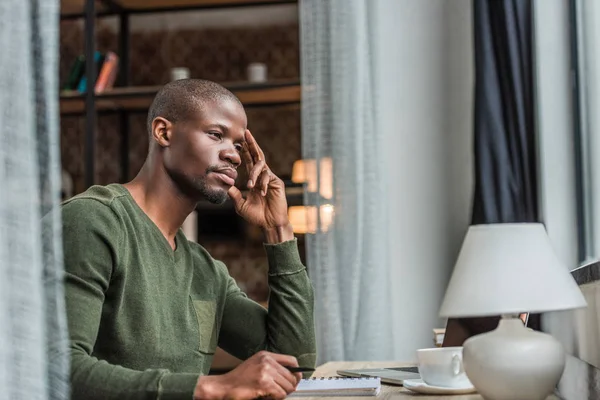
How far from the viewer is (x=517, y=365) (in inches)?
45.6

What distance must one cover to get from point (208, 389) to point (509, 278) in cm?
43

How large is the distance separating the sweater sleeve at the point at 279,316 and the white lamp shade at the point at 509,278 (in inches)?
30.1

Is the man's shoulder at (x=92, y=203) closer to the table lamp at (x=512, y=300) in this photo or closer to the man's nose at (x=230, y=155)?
the man's nose at (x=230, y=155)

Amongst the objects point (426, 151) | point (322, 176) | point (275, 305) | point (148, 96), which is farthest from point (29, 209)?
point (148, 96)

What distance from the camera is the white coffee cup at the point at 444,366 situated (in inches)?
58.1

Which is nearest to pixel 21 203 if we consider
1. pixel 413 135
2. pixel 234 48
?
pixel 413 135

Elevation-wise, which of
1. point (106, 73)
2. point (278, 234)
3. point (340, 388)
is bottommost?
point (340, 388)

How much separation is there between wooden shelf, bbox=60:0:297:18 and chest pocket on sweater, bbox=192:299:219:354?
307 centimetres

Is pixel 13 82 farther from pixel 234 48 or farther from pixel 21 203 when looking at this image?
pixel 234 48

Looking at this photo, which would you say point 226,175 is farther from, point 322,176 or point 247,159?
point 322,176

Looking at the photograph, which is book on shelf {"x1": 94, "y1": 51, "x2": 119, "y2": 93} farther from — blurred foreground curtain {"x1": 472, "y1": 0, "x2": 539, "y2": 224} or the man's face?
the man's face

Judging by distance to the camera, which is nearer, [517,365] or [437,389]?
[517,365]

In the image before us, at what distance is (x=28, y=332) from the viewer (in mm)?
820

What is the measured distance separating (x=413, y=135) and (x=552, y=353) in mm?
2380
